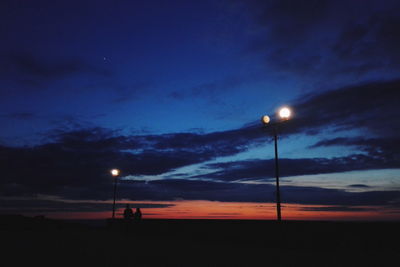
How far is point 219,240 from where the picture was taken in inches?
696

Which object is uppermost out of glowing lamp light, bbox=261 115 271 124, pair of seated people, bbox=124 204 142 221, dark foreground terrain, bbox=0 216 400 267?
glowing lamp light, bbox=261 115 271 124

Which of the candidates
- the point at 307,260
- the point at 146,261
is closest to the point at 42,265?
the point at 146,261

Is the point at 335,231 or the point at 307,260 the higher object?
the point at 335,231

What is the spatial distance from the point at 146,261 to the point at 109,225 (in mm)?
20776

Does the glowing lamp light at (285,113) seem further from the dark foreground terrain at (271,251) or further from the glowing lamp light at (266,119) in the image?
the dark foreground terrain at (271,251)

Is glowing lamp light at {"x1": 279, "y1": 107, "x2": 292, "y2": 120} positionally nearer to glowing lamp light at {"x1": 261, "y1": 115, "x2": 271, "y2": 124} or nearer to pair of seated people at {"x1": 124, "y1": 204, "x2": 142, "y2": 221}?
glowing lamp light at {"x1": 261, "y1": 115, "x2": 271, "y2": 124}

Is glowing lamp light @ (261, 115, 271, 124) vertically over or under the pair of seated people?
over

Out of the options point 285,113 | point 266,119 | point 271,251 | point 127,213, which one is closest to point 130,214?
point 127,213

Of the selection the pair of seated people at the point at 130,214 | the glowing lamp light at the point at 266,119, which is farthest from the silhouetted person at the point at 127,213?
the glowing lamp light at the point at 266,119

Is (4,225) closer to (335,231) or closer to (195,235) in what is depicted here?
(195,235)

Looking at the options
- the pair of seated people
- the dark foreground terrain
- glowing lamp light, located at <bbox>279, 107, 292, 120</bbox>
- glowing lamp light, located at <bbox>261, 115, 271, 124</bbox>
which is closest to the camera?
the dark foreground terrain

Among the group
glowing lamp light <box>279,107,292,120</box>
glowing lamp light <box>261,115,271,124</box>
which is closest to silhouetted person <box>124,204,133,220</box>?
glowing lamp light <box>261,115,271,124</box>

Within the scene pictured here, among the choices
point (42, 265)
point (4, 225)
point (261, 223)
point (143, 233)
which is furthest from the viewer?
point (4, 225)

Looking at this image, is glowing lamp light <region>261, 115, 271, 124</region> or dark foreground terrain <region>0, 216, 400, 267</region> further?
glowing lamp light <region>261, 115, 271, 124</region>
